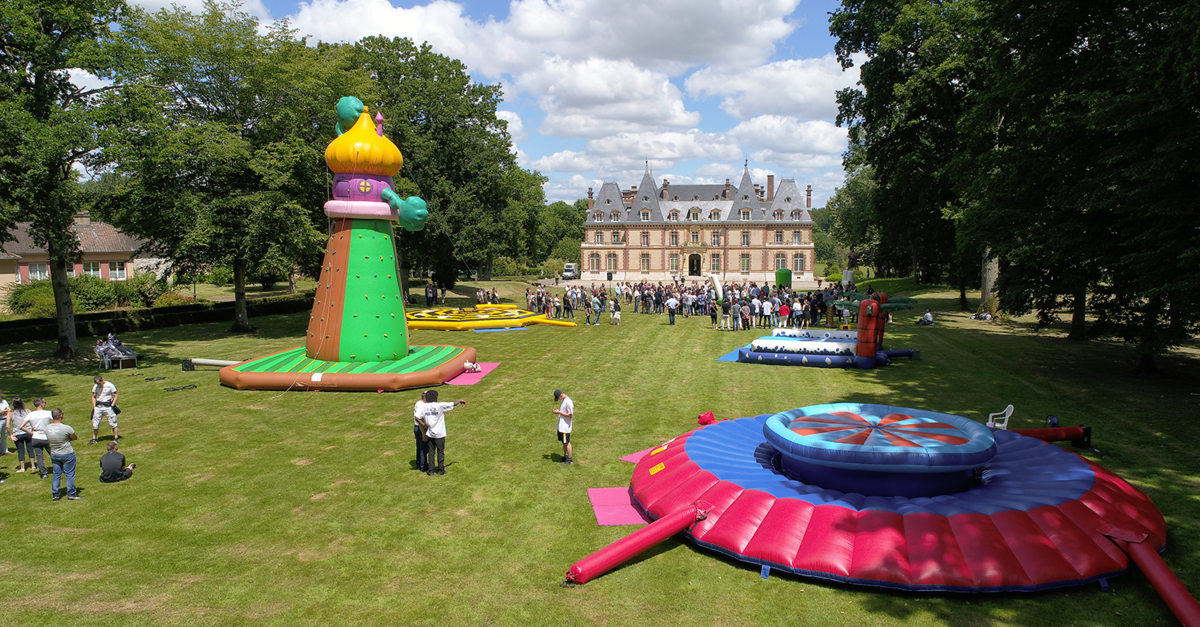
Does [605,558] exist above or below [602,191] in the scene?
below

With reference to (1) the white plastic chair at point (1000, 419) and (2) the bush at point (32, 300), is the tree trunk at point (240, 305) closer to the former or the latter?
(2) the bush at point (32, 300)

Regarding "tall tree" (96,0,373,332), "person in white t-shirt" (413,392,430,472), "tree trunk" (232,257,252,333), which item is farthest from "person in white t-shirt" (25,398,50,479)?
"tree trunk" (232,257,252,333)

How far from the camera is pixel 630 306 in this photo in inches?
1564

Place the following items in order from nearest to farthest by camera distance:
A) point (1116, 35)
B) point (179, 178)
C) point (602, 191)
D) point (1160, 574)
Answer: point (1160, 574)
point (1116, 35)
point (179, 178)
point (602, 191)

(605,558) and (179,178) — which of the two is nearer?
(605,558)

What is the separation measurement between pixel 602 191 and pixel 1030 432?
223ft

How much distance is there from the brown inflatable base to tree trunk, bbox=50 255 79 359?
24.8ft

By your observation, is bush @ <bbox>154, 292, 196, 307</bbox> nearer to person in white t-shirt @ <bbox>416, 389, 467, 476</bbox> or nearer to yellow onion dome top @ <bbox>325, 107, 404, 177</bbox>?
yellow onion dome top @ <bbox>325, 107, 404, 177</bbox>

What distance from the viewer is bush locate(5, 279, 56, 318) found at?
1180 inches

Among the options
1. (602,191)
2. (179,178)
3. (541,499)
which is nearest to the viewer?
(541,499)

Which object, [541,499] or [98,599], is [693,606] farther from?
[98,599]

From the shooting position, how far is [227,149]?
2388 cm

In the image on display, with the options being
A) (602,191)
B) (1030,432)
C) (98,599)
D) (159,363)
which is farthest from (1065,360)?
(602,191)

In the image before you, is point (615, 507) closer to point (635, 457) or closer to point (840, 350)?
point (635, 457)
